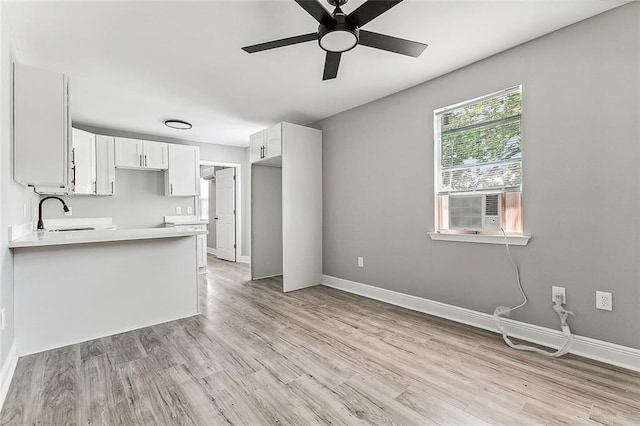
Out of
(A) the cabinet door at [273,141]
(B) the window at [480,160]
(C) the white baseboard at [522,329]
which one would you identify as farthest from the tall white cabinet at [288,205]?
(B) the window at [480,160]

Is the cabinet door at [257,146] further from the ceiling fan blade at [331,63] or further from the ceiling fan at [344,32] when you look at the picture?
the ceiling fan at [344,32]

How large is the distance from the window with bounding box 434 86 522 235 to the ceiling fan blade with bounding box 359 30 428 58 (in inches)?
42.7

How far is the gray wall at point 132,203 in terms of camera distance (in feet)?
15.1

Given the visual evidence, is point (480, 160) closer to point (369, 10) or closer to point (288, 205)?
point (369, 10)

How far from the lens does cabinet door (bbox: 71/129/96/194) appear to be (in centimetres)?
418

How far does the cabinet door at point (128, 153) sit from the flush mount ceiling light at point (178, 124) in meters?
0.70

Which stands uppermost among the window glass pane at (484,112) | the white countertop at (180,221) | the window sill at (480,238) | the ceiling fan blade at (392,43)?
the ceiling fan blade at (392,43)

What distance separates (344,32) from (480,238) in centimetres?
209

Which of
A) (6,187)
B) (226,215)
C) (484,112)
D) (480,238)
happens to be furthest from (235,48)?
(226,215)

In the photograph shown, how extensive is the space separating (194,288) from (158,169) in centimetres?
290

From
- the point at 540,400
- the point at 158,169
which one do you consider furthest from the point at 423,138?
the point at 158,169

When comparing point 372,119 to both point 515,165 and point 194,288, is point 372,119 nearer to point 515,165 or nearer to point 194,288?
point 515,165

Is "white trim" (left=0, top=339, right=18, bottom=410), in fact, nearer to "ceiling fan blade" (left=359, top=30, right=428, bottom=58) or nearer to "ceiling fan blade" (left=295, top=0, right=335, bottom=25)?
Answer: "ceiling fan blade" (left=295, top=0, right=335, bottom=25)

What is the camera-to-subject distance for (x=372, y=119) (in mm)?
3766
